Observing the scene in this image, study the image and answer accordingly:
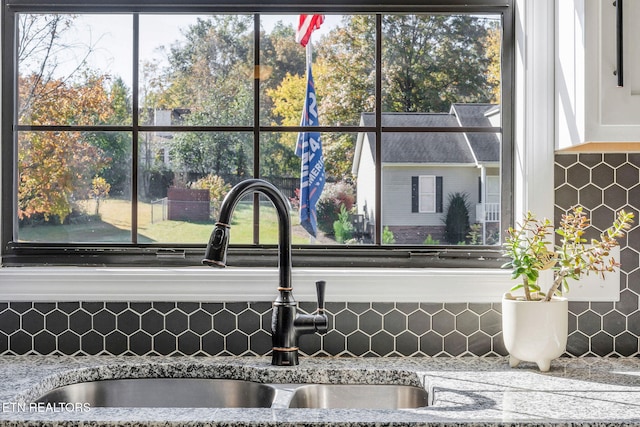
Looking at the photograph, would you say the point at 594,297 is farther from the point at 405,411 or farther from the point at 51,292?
the point at 51,292

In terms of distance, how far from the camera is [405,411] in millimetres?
1219

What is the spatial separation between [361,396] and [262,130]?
0.77m

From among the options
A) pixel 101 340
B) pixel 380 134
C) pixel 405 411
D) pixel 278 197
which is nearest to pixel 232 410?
pixel 405 411

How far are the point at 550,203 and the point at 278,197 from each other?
724 millimetres

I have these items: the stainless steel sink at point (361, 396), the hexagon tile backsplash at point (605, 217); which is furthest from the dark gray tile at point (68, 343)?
the hexagon tile backsplash at point (605, 217)

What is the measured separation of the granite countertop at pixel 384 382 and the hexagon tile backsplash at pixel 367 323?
0.05m

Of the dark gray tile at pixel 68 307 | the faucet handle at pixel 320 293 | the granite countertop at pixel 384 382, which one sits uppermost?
the faucet handle at pixel 320 293

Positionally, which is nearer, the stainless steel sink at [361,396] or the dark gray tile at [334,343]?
the stainless steel sink at [361,396]

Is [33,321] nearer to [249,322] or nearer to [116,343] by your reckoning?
[116,343]

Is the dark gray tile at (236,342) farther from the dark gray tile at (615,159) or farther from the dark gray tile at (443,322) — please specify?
the dark gray tile at (615,159)

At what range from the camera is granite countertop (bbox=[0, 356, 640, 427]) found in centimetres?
116

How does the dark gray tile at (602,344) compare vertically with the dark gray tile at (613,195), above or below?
below

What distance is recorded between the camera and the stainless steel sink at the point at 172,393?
154 cm

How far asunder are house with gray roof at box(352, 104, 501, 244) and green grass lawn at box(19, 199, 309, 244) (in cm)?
25
